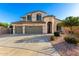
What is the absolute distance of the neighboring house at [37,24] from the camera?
293 inches

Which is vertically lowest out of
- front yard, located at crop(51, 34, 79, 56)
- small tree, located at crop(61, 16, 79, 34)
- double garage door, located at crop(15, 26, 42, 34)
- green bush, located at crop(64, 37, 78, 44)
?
front yard, located at crop(51, 34, 79, 56)

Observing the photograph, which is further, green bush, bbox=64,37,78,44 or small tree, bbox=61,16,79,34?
green bush, bbox=64,37,78,44

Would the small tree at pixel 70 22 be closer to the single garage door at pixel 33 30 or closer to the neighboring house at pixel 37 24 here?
the neighboring house at pixel 37 24

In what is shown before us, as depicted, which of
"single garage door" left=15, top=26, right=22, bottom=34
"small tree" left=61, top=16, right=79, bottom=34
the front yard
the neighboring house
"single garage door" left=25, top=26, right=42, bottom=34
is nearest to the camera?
the front yard

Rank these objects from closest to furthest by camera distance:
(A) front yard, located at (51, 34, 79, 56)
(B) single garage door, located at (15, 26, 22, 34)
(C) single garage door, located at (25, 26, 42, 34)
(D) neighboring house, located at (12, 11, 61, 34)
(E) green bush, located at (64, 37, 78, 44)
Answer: (A) front yard, located at (51, 34, 79, 56) < (E) green bush, located at (64, 37, 78, 44) < (D) neighboring house, located at (12, 11, 61, 34) < (C) single garage door, located at (25, 26, 42, 34) < (B) single garage door, located at (15, 26, 22, 34)

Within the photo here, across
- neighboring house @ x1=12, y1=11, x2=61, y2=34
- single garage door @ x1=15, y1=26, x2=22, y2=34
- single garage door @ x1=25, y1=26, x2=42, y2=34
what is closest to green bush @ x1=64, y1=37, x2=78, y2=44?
neighboring house @ x1=12, y1=11, x2=61, y2=34

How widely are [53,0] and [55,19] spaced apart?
1399 mm

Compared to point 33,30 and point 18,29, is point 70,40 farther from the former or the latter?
point 18,29

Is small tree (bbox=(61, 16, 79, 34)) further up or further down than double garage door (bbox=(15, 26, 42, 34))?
further up

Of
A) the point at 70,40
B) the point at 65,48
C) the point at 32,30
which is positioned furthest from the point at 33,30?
the point at 65,48

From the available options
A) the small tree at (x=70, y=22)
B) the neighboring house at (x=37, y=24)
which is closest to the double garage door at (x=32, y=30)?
the neighboring house at (x=37, y=24)

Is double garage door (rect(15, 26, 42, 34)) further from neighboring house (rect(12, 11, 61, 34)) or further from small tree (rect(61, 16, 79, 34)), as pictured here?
small tree (rect(61, 16, 79, 34))

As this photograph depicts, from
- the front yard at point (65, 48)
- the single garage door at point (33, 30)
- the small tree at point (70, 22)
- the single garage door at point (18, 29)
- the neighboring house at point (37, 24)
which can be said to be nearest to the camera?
the front yard at point (65, 48)

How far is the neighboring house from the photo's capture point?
24.4 feet
